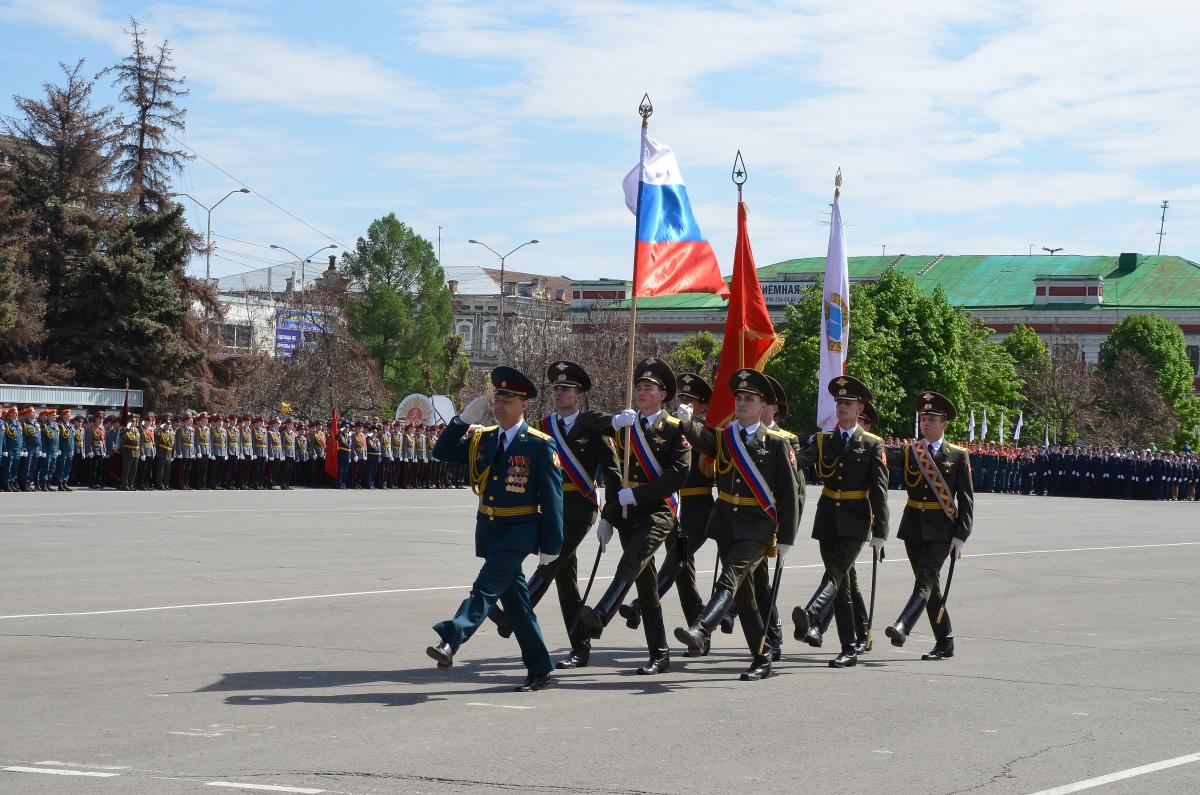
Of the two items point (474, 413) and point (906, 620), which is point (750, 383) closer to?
point (474, 413)

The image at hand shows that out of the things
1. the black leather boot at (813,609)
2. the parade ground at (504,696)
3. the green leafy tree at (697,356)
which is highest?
the green leafy tree at (697,356)

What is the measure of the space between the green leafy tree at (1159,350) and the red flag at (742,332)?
251 feet

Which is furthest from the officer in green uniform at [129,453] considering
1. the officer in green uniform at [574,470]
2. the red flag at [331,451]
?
the officer in green uniform at [574,470]

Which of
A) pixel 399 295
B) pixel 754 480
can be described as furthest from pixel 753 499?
pixel 399 295

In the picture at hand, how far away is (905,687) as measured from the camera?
9.44 metres

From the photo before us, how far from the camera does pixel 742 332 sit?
12570mm

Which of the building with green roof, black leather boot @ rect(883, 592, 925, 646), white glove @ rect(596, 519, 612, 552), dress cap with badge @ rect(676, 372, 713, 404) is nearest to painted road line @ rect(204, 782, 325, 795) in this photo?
white glove @ rect(596, 519, 612, 552)

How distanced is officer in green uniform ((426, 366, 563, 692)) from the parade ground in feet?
1.31

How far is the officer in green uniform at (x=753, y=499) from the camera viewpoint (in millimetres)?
9734

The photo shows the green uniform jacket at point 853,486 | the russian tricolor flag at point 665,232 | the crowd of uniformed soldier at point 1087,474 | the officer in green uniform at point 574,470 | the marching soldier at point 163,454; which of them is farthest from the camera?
the crowd of uniformed soldier at point 1087,474

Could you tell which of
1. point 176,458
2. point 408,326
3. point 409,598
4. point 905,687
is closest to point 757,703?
point 905,687

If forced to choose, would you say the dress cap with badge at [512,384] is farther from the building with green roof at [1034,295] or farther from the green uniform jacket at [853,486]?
the building with green roof at [1034,295]

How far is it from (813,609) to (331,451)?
29.0 metres

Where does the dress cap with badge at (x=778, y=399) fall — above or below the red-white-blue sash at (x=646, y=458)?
above
